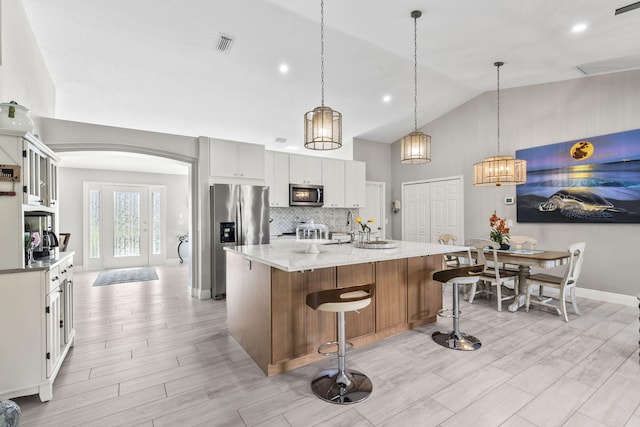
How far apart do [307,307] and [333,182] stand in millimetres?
3927

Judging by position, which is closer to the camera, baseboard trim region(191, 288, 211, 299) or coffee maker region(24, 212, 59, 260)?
coffee maker region(24, 212, 59, 260)

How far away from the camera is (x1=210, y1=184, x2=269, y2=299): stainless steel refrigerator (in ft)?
15.0

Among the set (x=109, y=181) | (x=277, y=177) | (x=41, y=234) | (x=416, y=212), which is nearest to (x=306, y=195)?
(x=277, y=177)

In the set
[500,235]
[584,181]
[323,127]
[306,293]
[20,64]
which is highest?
[20,64]

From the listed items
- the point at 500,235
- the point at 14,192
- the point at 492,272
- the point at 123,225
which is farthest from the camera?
the point at 123,225

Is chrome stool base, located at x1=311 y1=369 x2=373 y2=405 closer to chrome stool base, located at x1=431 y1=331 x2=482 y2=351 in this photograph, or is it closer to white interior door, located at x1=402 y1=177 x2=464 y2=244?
chrome stool base, located at x1=431 y1=331 x2=482 y2=351

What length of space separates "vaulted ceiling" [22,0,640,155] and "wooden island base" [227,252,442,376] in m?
Answer: 2.50

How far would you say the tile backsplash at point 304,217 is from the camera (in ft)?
19.2

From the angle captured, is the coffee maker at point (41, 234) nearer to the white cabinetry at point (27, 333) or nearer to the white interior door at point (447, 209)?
the white cabinetry at point (27, 333)

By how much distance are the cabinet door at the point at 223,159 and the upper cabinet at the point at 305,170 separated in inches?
44.3

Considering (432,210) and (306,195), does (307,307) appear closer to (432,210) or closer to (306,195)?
(306,195)

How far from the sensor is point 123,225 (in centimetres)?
737

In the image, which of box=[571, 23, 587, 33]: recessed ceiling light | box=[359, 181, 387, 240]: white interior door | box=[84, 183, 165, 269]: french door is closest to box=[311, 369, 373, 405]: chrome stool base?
box=[571, 23, 587, 33]: recessed ceiling light

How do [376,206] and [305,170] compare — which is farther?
[376,206]
